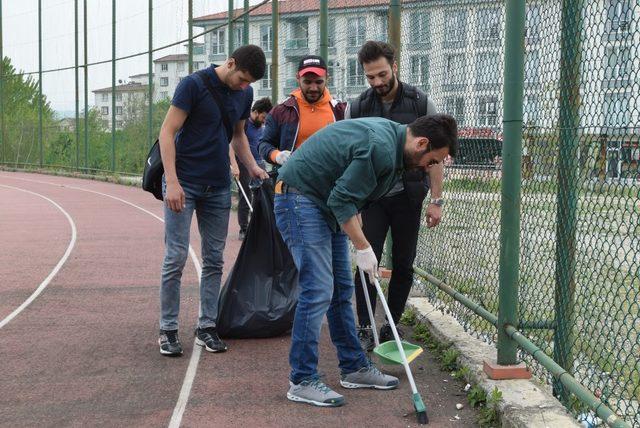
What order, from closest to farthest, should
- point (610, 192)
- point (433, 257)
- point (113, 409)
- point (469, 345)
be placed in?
point (610, 192) → point (113, 409) → point (469, 345) → point (433, 257)

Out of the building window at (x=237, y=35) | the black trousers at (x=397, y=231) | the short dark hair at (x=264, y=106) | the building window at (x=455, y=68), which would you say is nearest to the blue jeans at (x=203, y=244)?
the black trousers at (x=397, y=231)

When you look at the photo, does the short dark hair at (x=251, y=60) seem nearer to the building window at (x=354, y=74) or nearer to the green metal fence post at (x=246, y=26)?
the building window at (x=354, y=74)

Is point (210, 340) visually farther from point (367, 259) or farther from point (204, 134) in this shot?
point (367, 259)

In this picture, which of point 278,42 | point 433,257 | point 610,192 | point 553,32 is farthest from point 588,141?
point 278,42

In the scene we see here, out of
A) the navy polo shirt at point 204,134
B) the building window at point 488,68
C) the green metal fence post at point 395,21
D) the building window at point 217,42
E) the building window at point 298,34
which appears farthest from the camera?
the building window at point 217,42

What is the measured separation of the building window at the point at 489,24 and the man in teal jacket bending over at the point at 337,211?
4.61 feet

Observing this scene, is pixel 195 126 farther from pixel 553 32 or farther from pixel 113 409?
pixel 553 32

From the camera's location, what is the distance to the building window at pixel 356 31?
345 inches

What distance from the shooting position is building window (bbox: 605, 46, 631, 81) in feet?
11.0

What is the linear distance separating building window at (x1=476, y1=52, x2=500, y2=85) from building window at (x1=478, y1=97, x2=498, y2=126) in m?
0.11

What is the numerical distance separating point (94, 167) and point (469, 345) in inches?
1068

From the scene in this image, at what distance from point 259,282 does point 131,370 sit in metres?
1.05

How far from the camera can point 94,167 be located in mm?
30672

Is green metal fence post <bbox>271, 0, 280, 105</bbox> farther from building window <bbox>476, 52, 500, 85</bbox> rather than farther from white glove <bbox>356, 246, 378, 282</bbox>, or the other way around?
white glove <bbox>356, 246, 378, 282</bbox>
